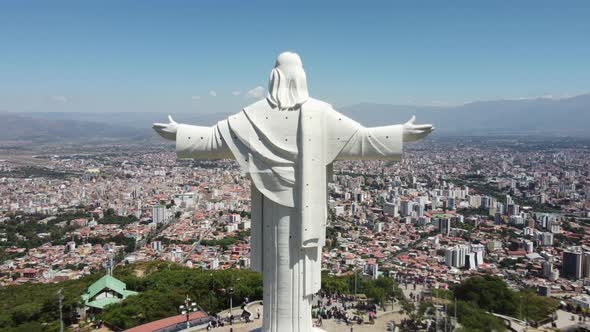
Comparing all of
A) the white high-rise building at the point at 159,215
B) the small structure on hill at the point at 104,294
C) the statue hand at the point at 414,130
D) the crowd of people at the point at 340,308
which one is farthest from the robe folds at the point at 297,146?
the white high-rise building at the point at 159,215

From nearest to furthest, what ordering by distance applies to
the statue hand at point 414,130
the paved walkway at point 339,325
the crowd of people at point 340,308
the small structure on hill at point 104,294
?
the statue hand at point 414,130
the paved walkway at point 339,325
the crowd of people at point 340,308
the small structure on hill at point 104,294

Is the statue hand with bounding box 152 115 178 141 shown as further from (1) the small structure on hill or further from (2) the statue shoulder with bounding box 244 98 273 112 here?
(1) the small structure on hill

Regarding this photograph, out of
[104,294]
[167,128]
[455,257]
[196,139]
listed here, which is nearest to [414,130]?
[196,139]

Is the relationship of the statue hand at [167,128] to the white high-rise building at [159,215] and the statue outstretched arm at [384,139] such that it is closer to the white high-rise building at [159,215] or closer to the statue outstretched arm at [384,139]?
the statue outstretched arm at [384,139]

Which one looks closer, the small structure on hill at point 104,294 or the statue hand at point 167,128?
the statue hand at point 167,128

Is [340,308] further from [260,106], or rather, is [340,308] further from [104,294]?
→ [260,106]

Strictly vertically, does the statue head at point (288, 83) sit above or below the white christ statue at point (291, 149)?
above

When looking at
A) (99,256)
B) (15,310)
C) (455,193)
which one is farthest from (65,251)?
(455,193)

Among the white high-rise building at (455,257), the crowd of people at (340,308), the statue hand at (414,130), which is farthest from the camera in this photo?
the white high-rise building at (455,257)
